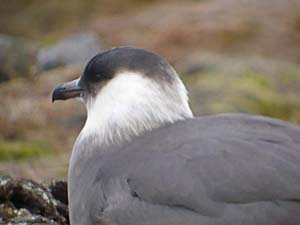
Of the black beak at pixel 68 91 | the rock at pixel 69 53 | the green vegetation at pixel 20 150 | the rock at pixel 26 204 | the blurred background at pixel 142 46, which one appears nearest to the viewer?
the rock at pixel 26 204

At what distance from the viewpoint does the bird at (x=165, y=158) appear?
5.03 m

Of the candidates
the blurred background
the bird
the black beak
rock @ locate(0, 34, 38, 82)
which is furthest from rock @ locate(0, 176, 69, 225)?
rock @ locate(0, 34, 38, 82)

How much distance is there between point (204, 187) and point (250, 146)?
15.6 inches

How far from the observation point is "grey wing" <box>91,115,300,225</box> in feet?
16.4

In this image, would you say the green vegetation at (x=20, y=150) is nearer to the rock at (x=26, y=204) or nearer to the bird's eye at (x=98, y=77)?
the rock at (x=26, y=204)

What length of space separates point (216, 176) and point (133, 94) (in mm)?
1094

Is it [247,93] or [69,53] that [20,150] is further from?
[69,53]

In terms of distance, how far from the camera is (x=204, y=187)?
5082 millimetres

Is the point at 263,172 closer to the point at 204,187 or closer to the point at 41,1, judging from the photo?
the point at 204,187

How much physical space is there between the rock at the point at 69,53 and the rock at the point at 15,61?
2363mm

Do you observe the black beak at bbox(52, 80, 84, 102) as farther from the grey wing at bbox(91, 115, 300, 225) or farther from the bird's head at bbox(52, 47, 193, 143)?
the grey wing at bbox(91, 115, 300, 225)

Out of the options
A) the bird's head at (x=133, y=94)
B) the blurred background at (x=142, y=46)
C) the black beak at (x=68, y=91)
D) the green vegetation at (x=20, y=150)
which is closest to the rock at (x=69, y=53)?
the blurred background at (x=142, y=46)

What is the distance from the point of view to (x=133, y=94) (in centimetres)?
596

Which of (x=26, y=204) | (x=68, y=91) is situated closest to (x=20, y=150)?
(x=68, y=91)
